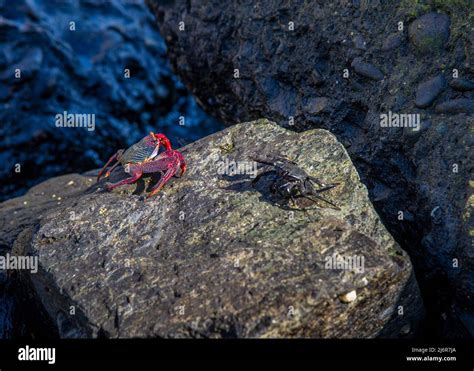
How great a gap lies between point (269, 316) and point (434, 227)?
139 centimetres

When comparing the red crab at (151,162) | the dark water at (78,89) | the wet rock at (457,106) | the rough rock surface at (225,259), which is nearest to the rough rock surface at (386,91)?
the wet rock at (457,106)

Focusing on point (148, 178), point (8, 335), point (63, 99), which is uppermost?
point (63, 99)

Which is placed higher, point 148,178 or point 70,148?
point 70,148

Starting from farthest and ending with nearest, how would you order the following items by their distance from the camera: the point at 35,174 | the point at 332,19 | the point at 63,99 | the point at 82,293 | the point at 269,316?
the point at 63,99 → the point at 35,174 → the point at 332,19 → the point at 82,293 → the point at 269,316

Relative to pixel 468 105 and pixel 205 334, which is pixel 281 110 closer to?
pixel 468 105

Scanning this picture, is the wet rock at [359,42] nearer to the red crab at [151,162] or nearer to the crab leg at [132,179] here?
the red crab at [151,162]

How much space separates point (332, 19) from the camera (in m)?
5.25

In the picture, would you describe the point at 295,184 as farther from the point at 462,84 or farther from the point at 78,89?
the point at 78,89

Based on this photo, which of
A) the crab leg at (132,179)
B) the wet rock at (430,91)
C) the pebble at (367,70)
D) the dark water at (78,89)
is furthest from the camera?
the dark water at (78,89)

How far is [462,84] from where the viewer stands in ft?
14.8

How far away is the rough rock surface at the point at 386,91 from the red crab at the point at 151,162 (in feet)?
4.14

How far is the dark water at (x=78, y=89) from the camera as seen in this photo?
303 inches

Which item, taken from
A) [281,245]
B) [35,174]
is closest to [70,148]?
[35,174]

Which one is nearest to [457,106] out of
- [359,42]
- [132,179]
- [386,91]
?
[386,91]
